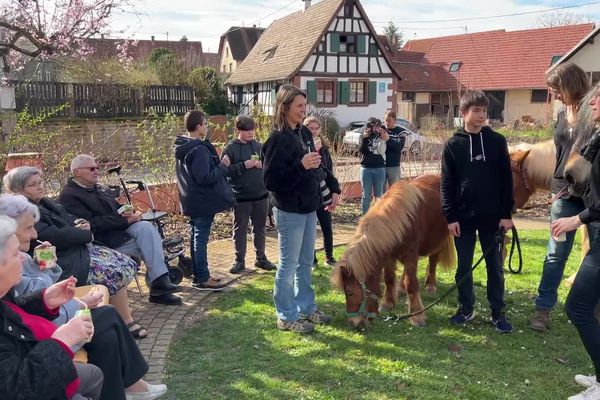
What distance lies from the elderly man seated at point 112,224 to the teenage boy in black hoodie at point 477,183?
262 cm

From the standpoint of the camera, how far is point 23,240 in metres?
3.12

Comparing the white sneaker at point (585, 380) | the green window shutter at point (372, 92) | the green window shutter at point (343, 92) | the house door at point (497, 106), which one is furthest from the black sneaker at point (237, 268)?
the house door at point (497, 106)

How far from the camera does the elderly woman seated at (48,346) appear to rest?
1999 millimetres

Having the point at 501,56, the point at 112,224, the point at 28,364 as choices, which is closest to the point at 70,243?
the point at 112,224

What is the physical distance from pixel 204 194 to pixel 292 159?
1575mm

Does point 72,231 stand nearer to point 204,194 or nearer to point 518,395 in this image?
point 204,194

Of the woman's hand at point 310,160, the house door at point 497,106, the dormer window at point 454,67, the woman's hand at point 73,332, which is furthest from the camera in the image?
the dormer window at point 454,67

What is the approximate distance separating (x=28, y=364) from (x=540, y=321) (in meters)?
3.77

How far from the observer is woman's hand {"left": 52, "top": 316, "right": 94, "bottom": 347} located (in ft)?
7.09

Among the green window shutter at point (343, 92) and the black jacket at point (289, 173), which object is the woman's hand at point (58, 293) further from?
the green window shutter at point (343, 92)

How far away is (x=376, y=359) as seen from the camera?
3.79 metres

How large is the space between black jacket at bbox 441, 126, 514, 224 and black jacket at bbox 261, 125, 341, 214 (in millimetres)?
1097

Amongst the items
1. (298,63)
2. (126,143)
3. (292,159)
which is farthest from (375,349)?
(298,63)

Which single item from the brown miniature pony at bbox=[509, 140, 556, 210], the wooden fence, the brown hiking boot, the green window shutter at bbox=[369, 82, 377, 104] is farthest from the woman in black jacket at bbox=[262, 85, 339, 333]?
the green window shutter at bbox=[369, 82, 377, 104]
